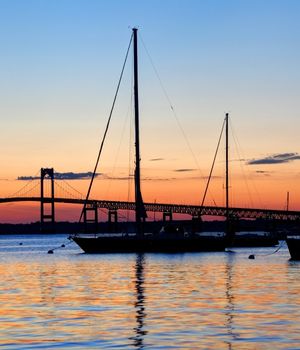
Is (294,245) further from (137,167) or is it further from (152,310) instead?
(152,310)

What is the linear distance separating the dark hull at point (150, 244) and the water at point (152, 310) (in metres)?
19.5

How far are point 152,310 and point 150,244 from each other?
4123cm

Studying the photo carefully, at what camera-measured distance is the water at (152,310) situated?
21781 mm

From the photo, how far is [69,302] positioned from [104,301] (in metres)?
1.16

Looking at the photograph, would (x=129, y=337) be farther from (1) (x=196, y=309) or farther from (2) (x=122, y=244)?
(2) (x=122, y=244)

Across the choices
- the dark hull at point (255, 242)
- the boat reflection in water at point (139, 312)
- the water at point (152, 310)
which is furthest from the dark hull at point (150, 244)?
the dark hull at point (255, 242)

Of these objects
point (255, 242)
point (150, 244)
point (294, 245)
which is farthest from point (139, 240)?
point (255, 242)

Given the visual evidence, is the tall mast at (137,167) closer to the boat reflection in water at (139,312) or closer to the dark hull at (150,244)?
the dark hull at (150,244)

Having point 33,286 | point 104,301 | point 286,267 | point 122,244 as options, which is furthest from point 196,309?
point 122,244

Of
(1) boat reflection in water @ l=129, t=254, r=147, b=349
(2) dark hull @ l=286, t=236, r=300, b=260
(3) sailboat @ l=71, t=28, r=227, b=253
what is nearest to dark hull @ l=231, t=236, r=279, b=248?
(3) sailboat @ l=71, t=28, r=227, b=253

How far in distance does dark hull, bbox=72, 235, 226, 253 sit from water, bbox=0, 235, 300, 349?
19.5 meters

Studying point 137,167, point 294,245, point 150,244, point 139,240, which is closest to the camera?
point 294,245

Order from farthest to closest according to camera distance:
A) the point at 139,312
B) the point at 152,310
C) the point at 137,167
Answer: the point at 137,167
the point at 152,310
the point at 139,312

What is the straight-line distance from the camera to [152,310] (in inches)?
→ 1121
